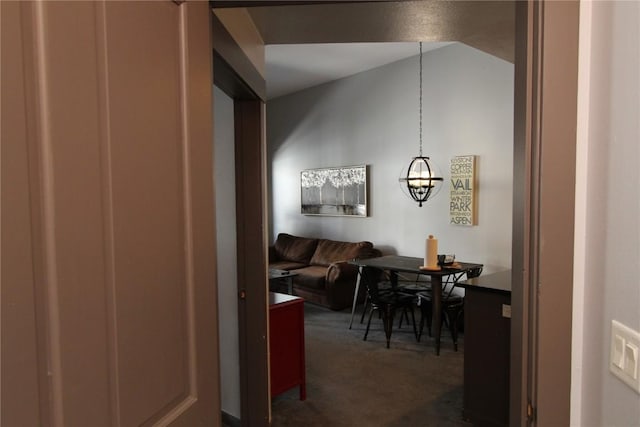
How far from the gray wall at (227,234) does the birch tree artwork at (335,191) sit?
3.73 meters

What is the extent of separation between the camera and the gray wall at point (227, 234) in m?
2.42

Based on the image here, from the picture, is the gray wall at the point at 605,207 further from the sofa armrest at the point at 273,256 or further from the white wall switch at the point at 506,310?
the sofa armrest at the point at 273,256

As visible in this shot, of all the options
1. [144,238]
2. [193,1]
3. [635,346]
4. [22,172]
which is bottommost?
[635,346]

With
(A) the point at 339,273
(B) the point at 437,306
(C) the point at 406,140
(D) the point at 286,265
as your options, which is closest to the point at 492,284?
(B) the point at 437,306

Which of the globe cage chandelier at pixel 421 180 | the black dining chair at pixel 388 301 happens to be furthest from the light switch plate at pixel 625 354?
the globe cage chandelier at pixel 421 180

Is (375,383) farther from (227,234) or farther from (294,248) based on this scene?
(294,248)

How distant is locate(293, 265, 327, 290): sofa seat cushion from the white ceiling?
278cm

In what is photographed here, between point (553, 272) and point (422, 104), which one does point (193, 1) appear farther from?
point (422, 104)

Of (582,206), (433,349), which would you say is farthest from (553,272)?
(433,349)

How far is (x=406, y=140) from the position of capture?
547 centimetres

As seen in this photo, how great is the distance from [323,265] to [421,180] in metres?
2.25

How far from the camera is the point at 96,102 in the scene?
2.47 feet

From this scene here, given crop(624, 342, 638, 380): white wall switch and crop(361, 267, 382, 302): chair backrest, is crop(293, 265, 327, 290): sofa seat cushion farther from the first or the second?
crop(624, 342, 638, 380): white wall switch

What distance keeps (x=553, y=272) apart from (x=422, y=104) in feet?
15.0
